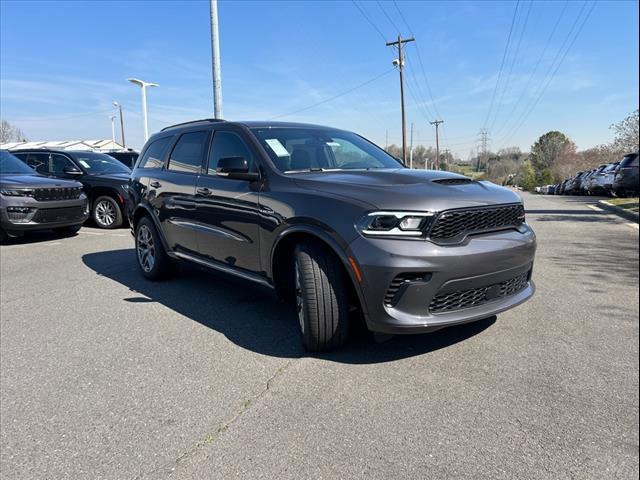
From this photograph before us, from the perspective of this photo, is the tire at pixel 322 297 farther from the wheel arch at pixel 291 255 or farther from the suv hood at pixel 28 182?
the suv hood at pixel 28 182

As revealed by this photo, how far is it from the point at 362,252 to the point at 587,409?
1534 millimetres

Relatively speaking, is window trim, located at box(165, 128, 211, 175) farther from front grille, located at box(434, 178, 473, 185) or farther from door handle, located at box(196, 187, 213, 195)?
front grille, located at box(434, 178, 473, 185)

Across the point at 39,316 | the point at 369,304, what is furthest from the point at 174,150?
the point at 369,304

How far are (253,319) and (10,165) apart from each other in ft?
25.7

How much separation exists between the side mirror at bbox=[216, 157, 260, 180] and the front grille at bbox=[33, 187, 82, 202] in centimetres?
621

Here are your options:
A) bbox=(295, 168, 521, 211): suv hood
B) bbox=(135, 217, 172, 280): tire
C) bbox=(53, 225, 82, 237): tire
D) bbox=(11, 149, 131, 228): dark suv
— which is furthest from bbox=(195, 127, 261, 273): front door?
bbox=(11, 149, 131, 228): dark suv

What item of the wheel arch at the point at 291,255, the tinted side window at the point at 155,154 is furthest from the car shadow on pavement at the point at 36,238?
the wheel arch at the point at 291,255

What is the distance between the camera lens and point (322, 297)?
10.6 ft

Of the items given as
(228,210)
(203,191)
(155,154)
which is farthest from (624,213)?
(155,154)

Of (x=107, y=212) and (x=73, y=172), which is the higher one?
(x=73, y=172)

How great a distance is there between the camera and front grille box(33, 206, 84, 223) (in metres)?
8.52

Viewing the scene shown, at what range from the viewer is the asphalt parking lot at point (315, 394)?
7.32 feet

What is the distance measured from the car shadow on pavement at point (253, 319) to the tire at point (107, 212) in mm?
4633

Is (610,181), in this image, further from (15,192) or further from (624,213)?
(15,192)
